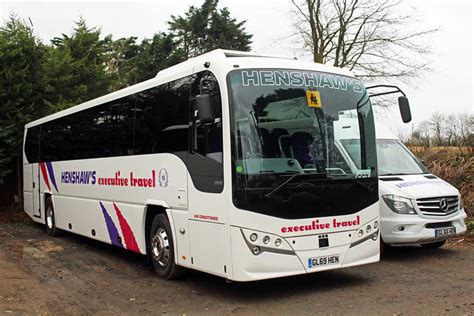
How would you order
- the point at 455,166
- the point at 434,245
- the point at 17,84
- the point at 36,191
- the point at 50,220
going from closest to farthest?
the point at 434,245
the point at 50,220
the point at 36,191
the point at 455,166
the point at 17,84

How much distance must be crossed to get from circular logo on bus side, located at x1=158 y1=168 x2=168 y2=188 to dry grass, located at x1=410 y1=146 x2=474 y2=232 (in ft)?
26.9

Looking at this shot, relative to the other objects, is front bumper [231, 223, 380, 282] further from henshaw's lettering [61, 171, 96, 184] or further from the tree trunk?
the tree trunk

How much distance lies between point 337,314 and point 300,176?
1.73 m

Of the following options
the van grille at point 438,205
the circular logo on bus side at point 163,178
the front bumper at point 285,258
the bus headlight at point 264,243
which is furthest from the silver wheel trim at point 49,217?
the van grille at point 438,205

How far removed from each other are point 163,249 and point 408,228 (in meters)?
4.17

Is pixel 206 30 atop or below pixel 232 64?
atop

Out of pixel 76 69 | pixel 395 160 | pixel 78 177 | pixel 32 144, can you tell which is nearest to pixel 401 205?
pixel 395 160

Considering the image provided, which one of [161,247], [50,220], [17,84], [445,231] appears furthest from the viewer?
[17,84]

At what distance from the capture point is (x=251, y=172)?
6.43m

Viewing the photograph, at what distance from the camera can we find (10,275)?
28.5 feet

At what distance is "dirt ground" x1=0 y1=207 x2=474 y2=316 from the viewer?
21.2 ft

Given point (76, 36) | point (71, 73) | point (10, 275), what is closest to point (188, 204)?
point (10, 275)

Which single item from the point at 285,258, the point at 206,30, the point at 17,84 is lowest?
the point at 285,258

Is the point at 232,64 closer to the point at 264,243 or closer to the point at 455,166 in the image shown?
the point at 264,243
